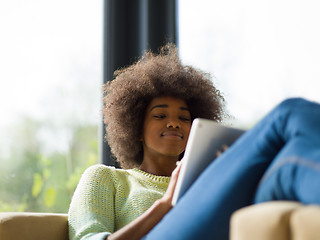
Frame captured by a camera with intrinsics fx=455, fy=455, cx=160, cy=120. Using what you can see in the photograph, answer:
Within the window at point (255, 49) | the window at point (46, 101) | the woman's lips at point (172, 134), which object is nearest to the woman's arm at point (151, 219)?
the woman's lips at point (172, 134)

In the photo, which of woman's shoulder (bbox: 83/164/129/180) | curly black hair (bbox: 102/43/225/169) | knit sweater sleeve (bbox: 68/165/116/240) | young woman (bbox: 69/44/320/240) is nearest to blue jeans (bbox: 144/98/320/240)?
young woman (bbox: 69/44/320/240)

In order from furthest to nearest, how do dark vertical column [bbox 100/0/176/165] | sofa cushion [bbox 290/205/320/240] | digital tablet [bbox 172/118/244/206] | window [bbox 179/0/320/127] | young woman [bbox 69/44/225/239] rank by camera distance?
1. dark vertical column [bbox 100/0/176/165]
2. window [bbox 179/0/320/127]
3. young woman [bbox 69/44/225/239]
4. digital tablet [bbox 172/118/244/206]
5. sofa cushion [bbox 290/205/320/240]

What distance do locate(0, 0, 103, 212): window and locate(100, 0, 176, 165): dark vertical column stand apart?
99mm

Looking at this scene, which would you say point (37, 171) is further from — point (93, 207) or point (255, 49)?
point (255, 49)

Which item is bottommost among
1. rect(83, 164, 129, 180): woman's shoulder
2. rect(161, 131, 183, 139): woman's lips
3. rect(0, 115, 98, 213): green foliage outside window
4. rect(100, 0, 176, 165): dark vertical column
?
rect(0, 115, 98, 213): green foliage outside window

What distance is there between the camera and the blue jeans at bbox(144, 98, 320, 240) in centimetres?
78

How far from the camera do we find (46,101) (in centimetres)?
240

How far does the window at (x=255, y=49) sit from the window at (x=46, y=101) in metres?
0.62

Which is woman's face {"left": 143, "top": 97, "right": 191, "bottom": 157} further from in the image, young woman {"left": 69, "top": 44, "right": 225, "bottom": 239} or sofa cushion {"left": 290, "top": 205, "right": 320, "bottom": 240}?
sofa cushion {"left": 290, "top": 205, "right": 320, "bottom": 240}

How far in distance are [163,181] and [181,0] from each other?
55.3 inches

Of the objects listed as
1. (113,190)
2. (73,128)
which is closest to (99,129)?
(73,128)

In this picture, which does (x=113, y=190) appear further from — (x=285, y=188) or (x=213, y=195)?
(x=285, y=188)

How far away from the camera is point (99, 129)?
250 centimetres

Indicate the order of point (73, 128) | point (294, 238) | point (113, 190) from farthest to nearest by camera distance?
1. point (73, 128)
2. point (113, 190)
3. point (294, 238)
